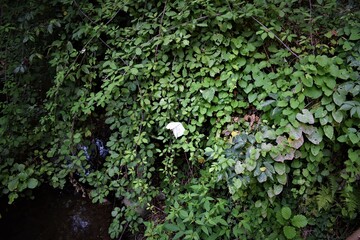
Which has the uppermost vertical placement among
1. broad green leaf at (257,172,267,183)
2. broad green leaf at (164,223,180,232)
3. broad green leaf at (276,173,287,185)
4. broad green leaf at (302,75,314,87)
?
broad green leaf at (302,75,314,87)

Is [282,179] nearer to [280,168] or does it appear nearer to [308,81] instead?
[280,168]

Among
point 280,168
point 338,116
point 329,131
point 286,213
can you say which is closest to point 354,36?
point 338,116

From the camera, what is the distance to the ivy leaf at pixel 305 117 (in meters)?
2.03

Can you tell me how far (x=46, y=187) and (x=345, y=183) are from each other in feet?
10.1

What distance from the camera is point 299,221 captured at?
218 centimetres

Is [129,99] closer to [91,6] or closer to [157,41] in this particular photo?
→ [157,41]

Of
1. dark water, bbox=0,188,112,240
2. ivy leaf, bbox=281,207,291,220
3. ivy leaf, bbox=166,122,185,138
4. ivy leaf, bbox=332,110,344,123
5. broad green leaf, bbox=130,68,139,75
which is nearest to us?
ivy leaf, bbox=332,110,344,123

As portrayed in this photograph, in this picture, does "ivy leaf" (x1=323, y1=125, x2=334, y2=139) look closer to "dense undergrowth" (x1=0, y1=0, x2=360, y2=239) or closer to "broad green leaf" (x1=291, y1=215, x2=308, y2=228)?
"dense undergrowth" (x1=0, y1=0, x2=360, y2=239)

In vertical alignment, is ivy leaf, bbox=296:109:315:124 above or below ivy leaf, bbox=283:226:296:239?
above

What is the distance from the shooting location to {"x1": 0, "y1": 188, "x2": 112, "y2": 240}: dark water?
304 centimetres

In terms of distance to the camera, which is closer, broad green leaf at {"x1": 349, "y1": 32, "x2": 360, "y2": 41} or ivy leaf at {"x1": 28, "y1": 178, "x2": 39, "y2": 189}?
broad green leaf at {"x1": 349, "y1": 32, "x2": 360, "y2": 41}

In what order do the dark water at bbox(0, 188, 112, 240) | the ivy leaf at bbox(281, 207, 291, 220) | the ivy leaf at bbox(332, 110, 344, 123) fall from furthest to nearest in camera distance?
the dark water at bbox(0, 188, 112, 240) → the ivy leaf at bbox(281, 207, 291, 220) → the ivy leaf at bbox(332, 110, 344, 123)

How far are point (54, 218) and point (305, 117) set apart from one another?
277 centimetres

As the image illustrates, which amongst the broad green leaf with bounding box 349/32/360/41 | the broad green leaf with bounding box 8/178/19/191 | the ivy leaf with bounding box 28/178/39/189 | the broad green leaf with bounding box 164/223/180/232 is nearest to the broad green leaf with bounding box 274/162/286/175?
the broad green leaf with bounding box 164/223/180/232
